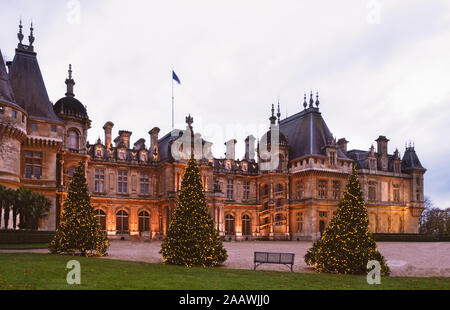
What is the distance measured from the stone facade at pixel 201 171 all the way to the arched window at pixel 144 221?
159 millimetres

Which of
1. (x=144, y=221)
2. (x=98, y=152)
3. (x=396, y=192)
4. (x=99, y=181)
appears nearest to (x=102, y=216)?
(x=99, y=181)

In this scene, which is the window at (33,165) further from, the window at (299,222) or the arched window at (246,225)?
the window at (299,222)

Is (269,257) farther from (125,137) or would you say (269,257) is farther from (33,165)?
(125,137)

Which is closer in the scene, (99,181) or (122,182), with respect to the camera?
(99,181)

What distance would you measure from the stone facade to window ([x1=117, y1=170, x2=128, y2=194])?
113 mm

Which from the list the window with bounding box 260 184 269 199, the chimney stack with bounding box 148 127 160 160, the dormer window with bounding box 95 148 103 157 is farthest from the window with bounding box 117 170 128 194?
the window with bounding box 260 184 269 199

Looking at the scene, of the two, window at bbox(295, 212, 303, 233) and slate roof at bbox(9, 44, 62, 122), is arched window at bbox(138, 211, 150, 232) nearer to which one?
slate roof at bbox(9, 44, 62, 122)

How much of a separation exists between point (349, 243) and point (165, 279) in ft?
25.9

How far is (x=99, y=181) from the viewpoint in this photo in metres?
45.5

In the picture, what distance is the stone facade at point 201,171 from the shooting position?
36438 millimetres

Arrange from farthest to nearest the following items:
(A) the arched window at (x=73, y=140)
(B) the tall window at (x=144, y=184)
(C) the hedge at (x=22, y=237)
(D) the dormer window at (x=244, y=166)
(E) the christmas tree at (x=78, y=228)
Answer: (D) the dormer window at (x=244, y=166)
(B) the tall window at (x=144, y=184)
(A) the arched window at (x=73, y=140)
(C) the hedge at (x=22, y=237)
(E) the christmas tree at (x=78, y=228)

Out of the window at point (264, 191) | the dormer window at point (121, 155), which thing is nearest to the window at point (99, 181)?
the dormer window at point (121, 155)

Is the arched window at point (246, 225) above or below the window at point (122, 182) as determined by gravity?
below
